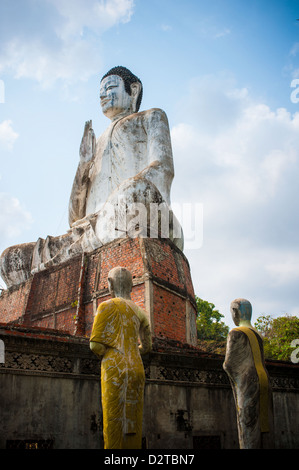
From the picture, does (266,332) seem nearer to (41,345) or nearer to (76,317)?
(76,317)

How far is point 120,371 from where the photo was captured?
139 inches

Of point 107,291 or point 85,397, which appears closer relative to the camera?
point 85,397

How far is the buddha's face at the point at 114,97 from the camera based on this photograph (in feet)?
37.9

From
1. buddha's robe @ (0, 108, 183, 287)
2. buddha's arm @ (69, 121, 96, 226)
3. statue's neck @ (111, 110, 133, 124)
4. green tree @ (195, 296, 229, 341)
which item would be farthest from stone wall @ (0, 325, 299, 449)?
green tree @ (195, 296, 229, 341)

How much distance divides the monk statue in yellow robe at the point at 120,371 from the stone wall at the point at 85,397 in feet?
3.62

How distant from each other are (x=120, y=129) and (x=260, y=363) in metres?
7.76

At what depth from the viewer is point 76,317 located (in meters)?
7.66

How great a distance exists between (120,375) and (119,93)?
9.56 meters

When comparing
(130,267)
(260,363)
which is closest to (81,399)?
(260,363)

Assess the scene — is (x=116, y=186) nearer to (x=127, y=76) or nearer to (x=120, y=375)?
(x=127, y=76)

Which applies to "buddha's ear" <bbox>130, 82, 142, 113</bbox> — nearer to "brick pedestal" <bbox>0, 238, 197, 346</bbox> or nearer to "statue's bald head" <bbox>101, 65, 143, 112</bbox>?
"statue's bald head" <bbox>101, 65, 143, 112</bbox>

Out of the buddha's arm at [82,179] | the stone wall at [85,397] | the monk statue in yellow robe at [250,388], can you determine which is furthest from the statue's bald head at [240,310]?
the buddha's arm at [82,179]

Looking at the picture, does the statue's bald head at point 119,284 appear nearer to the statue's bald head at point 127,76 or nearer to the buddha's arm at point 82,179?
the buddha's arm at point 82,179

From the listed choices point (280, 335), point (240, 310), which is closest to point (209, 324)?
point (280, 335)
